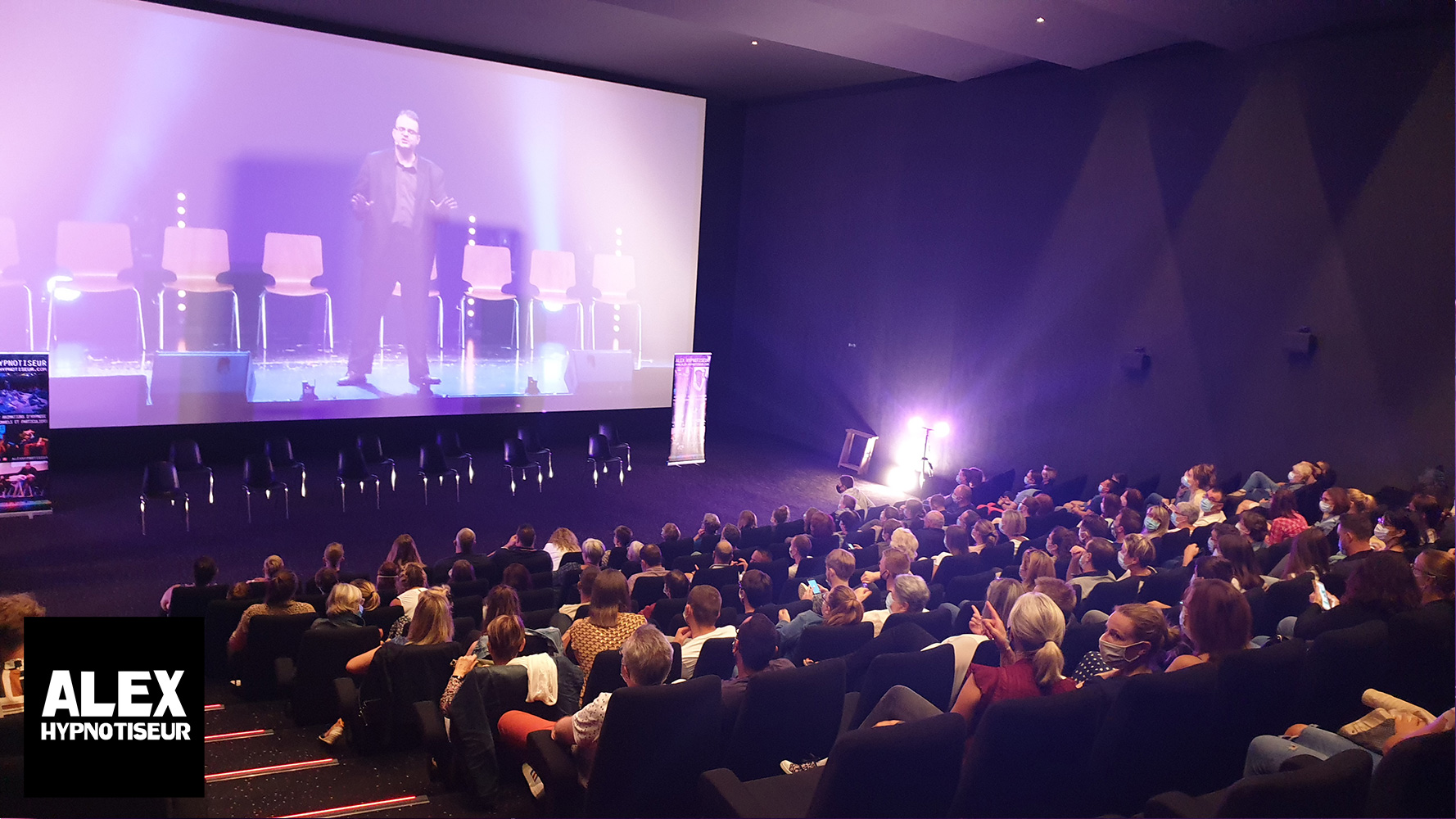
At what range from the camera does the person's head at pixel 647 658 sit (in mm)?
3221

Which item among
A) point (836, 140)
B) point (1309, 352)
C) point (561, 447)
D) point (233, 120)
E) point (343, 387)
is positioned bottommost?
point (561, 447)

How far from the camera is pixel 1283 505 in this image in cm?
688

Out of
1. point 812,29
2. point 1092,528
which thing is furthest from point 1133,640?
point 812,29

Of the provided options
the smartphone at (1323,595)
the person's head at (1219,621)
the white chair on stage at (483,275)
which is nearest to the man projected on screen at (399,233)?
the white chair on stage at (483,275)

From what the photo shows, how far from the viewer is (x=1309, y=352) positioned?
8.37 meters

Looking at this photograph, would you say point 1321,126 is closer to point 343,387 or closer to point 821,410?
point 821,410

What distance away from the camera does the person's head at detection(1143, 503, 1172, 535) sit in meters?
7.19

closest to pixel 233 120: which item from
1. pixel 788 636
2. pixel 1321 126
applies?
pixel 788 636

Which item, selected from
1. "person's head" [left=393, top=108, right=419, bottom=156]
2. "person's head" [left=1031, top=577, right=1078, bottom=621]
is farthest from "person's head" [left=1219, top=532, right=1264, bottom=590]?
"person's head" [left=393, top=108, right=419, bottom=156]

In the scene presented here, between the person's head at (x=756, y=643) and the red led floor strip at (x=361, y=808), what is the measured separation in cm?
134

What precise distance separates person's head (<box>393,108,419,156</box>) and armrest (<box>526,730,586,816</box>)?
953 centimetres

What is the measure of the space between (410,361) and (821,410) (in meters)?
5.90

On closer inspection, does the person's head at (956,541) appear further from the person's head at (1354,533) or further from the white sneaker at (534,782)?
the white sneaker at (534,782)

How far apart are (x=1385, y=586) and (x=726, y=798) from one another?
2.98 m
